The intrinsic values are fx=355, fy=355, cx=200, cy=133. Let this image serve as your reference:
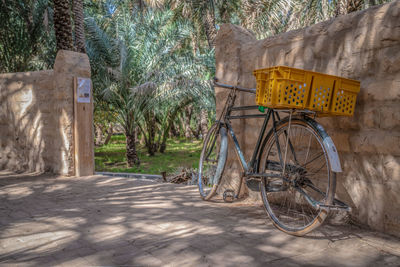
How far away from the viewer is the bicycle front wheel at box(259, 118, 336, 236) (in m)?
2.82

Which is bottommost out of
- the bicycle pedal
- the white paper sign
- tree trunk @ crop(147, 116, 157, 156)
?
tree trunk @ crop(147, 116, 157, 156)

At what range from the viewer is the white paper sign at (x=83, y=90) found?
6086 millimetres

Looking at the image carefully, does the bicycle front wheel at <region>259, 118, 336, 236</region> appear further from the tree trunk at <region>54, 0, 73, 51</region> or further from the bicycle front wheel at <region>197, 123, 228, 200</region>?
the tree trunk at <region>54, 0, 73, 51</region>

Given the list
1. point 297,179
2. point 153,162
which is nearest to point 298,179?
point 297,179

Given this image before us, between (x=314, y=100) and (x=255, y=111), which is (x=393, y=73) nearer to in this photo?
(x=314, y=100)

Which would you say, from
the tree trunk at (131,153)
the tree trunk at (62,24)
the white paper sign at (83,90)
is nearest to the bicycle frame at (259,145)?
the white paper sign at (83,90)

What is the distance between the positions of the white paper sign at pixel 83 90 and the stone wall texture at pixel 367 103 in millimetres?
3934

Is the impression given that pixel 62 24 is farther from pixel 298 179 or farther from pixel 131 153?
pixel 298 179

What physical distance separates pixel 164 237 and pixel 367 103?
6.42 feet

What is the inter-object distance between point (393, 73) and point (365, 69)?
0.25 meters

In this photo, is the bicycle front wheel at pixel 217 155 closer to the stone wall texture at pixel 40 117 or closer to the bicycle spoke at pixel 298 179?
the bicycle spoke at pixel 298 179

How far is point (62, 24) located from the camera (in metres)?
8.82

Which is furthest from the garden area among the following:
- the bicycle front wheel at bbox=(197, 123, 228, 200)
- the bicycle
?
the bicycle

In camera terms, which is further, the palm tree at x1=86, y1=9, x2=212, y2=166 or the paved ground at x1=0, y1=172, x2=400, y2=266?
the palm tree at x1=86, y1=9, x2=212, y2=166
